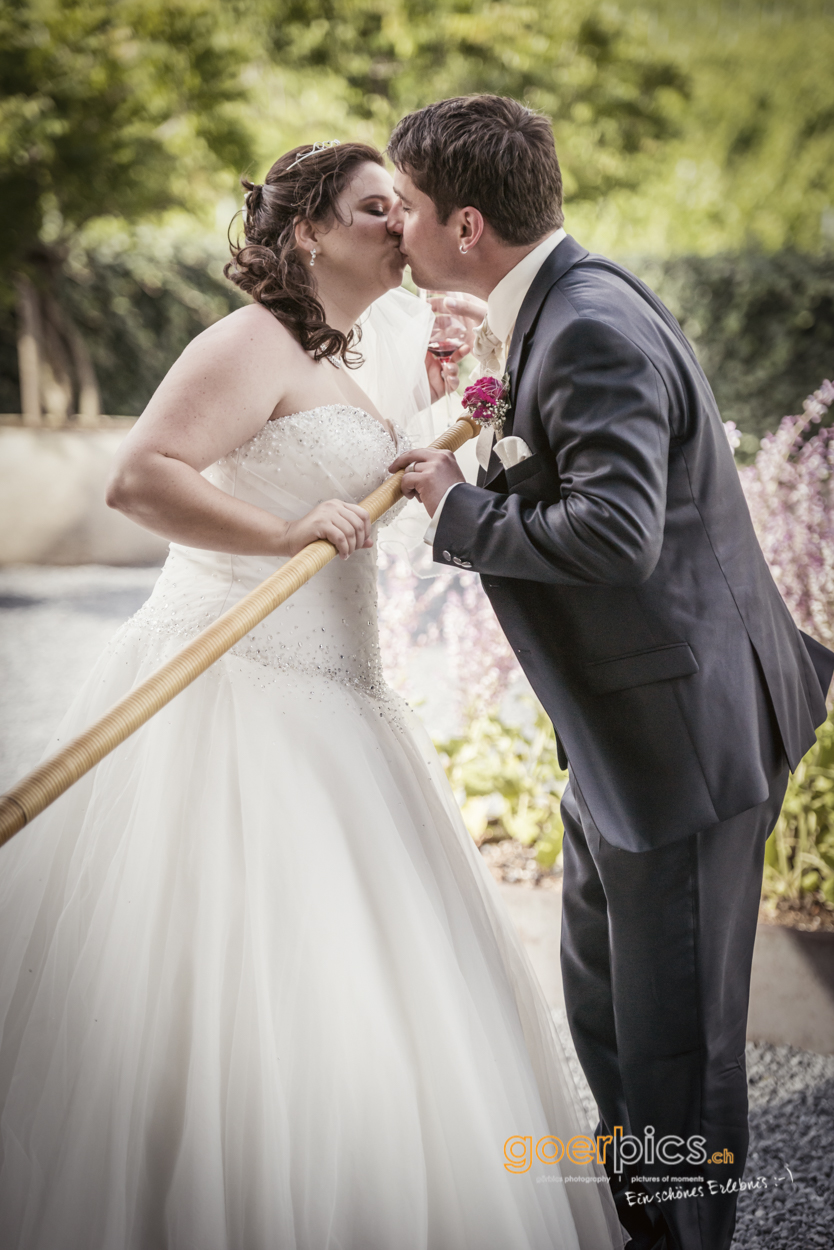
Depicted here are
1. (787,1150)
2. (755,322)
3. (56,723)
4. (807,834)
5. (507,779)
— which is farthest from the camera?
(755,322)

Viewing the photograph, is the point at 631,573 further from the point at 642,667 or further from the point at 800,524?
the point at 800,524

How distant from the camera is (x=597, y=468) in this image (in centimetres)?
152

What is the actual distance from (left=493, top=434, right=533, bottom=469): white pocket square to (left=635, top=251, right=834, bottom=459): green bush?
6.83 metres

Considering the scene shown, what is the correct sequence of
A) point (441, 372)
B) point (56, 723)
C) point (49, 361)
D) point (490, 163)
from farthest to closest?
point (49, 361)
point (56, 723)
point (441, 372)
point (490, 163)

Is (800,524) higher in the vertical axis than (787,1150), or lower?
higher

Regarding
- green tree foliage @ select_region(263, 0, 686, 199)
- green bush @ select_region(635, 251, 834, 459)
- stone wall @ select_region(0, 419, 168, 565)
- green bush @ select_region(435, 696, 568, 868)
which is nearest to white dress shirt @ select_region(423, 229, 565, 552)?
green bush @ select_region(435, 696, 568, 868)

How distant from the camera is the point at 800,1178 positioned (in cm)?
235

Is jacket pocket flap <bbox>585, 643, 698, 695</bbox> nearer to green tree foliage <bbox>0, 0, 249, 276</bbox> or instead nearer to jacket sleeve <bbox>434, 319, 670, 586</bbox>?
jacket sleeve <bbox>434, 319, 670, 586</bbox>

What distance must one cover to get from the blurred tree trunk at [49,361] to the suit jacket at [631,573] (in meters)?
8.08

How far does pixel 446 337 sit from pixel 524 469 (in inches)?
39.5

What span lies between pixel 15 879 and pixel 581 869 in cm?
116

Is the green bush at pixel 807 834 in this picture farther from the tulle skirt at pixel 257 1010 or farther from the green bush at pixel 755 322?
the green bush at pixel 755 322

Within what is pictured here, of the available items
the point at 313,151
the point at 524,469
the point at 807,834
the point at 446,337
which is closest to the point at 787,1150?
the point at 807,834

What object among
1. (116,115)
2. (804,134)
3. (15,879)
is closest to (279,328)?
(15,879)
